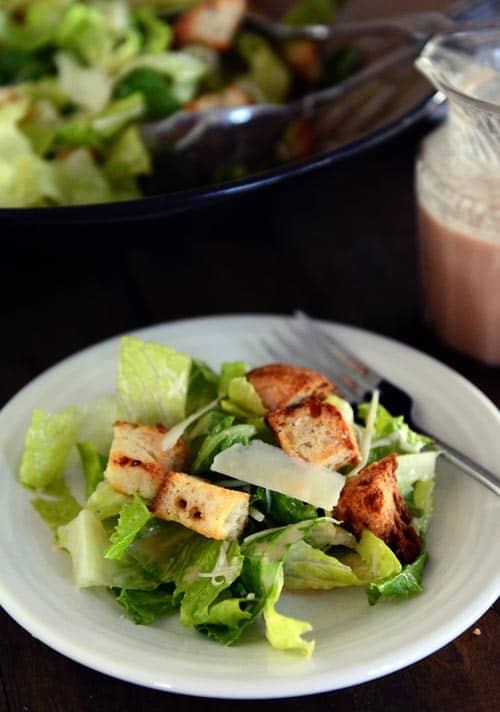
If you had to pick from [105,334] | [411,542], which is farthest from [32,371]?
[411,542]

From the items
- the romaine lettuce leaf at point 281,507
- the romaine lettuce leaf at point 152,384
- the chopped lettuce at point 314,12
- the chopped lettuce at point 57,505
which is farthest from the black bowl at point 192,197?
the chopped lettuce at point 314,12

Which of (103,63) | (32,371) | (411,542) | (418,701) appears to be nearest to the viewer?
(418,701)

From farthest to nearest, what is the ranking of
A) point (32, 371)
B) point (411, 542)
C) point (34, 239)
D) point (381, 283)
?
1. point (381, 283)
2. point (32, 371)
3. point (34, 239)
4. point (411, 542)

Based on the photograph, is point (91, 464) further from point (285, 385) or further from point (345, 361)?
point (345, 361)

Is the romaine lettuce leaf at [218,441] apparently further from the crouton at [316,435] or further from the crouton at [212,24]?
the crouton at [212,24]

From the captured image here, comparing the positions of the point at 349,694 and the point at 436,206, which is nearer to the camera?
the point at 349,694

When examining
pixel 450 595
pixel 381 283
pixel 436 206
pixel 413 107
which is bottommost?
pixel 381 283

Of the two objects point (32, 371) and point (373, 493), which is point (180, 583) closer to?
point (373, 493)

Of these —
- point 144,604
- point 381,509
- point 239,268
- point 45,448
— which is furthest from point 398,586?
point 239,268
